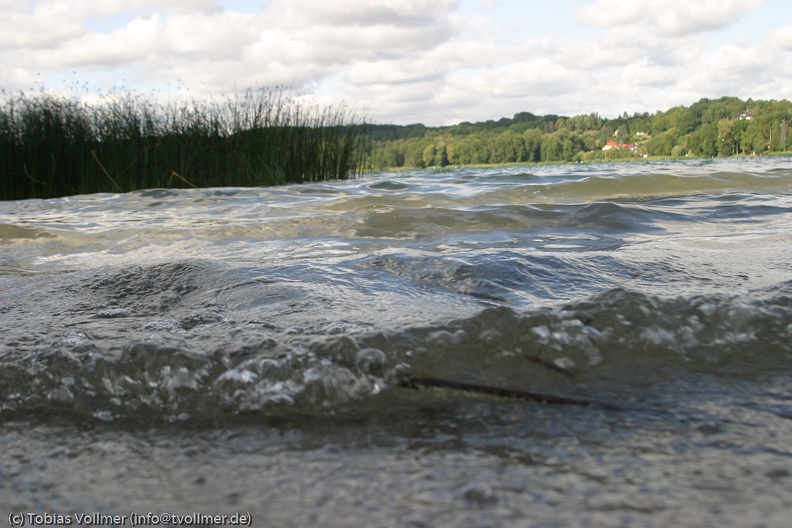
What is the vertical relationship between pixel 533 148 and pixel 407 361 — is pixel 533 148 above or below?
above

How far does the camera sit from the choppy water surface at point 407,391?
1013 mm

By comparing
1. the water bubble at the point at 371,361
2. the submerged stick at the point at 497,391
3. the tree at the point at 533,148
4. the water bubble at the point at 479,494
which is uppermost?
the tree at the point at 533,148

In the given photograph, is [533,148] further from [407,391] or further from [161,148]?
[407,391]

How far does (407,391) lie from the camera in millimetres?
1478

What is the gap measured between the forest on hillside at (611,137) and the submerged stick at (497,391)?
5805cm

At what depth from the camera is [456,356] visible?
162 cm

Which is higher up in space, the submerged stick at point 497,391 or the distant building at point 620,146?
the distant building at point 620,146

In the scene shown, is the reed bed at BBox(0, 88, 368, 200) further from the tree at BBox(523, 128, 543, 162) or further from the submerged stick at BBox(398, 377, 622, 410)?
the tree at BBox(523, 128, 543, 162)

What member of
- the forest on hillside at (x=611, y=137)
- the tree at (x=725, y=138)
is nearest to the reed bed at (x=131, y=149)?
the forest on hillside at (x=611, y=137)

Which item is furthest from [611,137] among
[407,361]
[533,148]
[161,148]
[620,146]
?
[407,361]

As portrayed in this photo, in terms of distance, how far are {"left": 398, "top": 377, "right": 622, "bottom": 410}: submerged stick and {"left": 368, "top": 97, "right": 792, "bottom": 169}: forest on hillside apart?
190 feet

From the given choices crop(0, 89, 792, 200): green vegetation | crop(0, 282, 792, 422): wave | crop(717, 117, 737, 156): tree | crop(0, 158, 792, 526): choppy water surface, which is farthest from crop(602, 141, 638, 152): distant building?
crop(0, 282, 792, 422): wave

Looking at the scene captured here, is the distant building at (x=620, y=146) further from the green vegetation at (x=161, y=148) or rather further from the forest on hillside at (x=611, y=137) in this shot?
the green vegetation at (x=161, y=148)

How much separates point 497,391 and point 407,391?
0.69 feet
